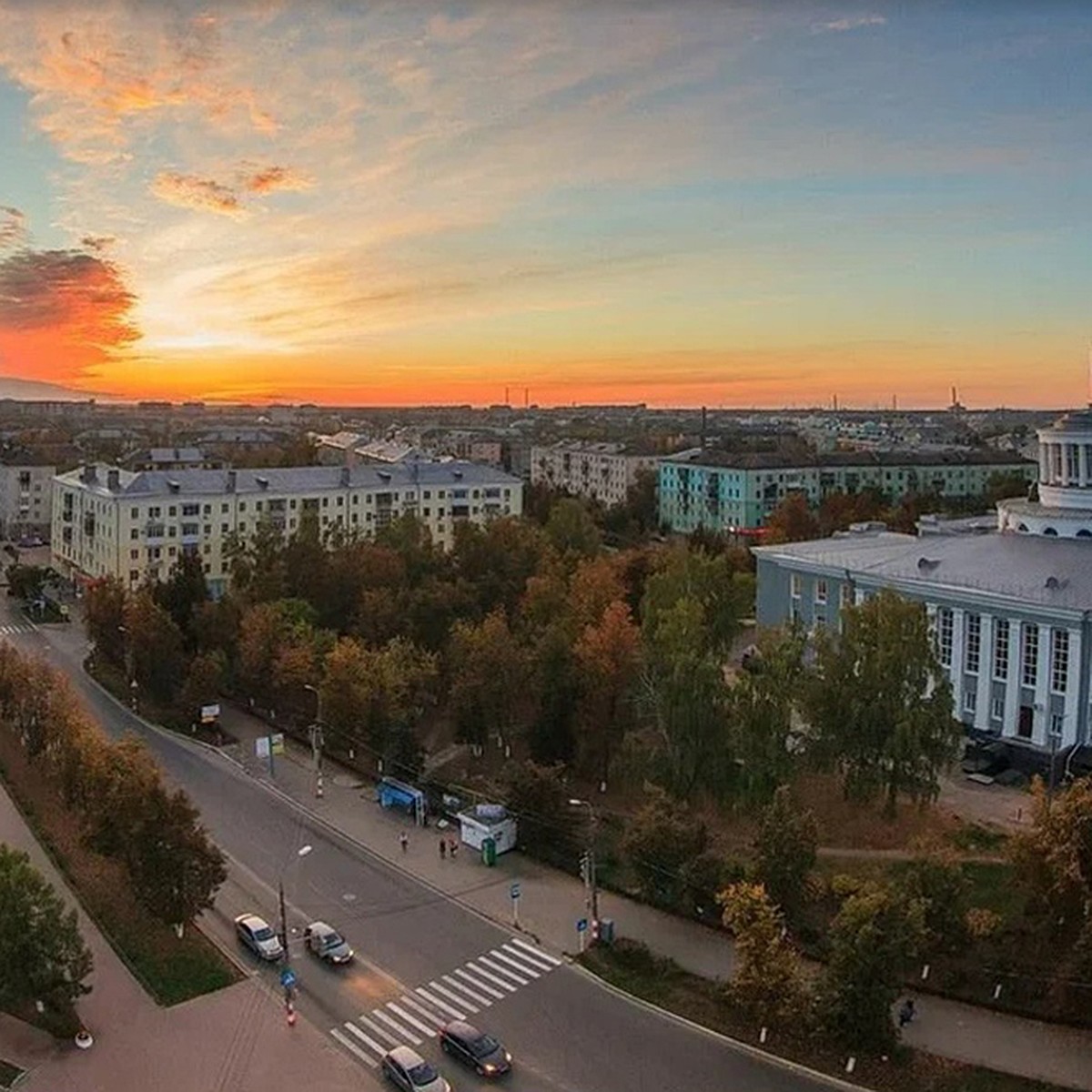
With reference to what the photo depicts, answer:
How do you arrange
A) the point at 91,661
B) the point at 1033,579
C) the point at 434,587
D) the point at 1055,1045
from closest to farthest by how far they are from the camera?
the point at 1055,1045
the point at 1033,579
the point at 434,587
the point at 91,661

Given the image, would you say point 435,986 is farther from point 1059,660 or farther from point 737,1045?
point 1059,660

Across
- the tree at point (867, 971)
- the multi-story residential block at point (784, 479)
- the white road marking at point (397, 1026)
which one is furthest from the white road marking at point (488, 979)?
the multi-story residential block at point (784, 479)

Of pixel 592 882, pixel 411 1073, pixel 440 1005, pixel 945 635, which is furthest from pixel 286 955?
pixel 945 635

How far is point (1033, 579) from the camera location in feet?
101

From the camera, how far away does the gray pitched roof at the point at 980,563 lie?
2986 cm

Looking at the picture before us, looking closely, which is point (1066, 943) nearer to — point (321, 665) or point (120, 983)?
point (120, 983)

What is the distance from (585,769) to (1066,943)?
12839 mm

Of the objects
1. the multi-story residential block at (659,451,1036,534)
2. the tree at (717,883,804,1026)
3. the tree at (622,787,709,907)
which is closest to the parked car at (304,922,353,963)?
the tree at (622,787,709,907)

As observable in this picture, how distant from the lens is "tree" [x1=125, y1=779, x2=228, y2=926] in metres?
20.0

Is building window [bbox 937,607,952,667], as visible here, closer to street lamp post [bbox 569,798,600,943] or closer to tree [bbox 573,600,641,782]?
tree [bbox 573,600,641,782]

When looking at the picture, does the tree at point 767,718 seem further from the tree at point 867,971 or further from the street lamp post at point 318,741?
the street lamp post at point 318,741

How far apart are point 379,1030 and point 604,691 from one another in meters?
11.8

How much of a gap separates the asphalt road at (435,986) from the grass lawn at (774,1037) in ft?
1.28

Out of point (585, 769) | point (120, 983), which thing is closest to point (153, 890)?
point (120, 983)
